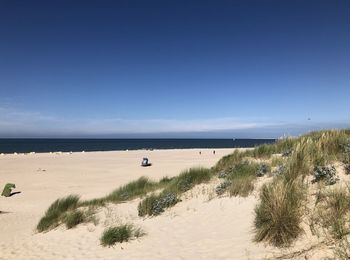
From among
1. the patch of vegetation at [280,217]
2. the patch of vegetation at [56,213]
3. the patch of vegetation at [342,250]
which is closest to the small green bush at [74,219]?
the patch of vegetation at [56,213]

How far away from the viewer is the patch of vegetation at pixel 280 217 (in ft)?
17.9

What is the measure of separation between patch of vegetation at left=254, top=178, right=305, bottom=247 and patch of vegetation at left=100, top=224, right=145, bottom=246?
10.0 ft

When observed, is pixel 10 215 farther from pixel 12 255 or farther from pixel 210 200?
pixel 210 200

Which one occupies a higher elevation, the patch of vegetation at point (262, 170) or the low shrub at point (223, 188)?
the patch of vegetation at point (262, 170)

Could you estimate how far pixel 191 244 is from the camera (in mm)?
6871

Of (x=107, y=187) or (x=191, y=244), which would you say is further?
(x=107, y=187)

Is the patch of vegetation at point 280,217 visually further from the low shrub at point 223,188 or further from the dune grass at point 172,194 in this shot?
the dune grass at point 172,194

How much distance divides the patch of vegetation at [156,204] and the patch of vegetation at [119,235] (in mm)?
1671

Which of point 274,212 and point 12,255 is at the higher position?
point 274,212

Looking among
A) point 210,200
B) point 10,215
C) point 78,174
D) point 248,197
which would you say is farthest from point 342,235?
point 78,174

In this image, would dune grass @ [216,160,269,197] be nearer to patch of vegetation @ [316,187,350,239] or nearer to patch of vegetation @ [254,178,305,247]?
patch of vegetation @ [254,178,305,247]

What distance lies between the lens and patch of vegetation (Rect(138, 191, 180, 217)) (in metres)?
9.89

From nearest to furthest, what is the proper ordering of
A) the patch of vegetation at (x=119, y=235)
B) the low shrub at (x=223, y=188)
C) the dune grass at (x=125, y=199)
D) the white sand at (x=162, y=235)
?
the white sand at (x=162, y=235) → the patch of vegetation at (x=119, y=235) → the low shrub at (x=223, y=188) → the dune grass at (x=125, y=199)

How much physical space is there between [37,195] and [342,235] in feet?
52.3
